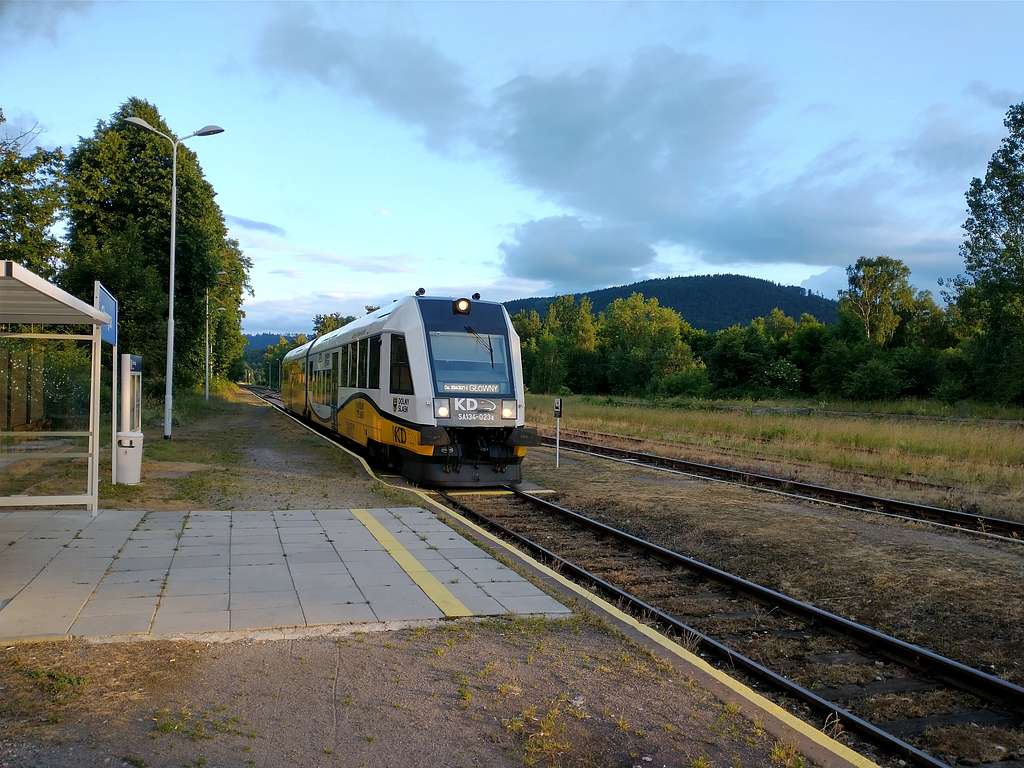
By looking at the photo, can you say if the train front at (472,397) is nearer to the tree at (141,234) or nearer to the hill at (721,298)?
the tree at (141,234)

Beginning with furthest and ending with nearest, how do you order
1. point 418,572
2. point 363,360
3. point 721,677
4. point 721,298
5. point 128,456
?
point 721,298
point 363,360
point 128,456
point 418,572
point 721,677

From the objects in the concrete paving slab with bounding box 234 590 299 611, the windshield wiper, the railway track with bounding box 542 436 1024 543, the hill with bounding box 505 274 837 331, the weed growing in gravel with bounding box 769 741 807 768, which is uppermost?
the hill with bounding box 505 274 837 331

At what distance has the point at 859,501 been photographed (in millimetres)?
12477

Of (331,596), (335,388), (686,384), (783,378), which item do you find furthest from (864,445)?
(686,384)

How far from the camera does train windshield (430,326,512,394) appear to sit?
12.5 metres

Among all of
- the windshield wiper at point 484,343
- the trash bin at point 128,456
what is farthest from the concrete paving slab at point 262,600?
the windshield wiper at point 484,343

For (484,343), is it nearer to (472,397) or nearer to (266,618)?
(472,397)

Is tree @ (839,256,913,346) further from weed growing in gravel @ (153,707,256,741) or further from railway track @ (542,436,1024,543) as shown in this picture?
weed growing in gravel @ (153,707,256,741)

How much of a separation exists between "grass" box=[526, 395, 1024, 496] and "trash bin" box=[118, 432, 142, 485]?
14118 mm

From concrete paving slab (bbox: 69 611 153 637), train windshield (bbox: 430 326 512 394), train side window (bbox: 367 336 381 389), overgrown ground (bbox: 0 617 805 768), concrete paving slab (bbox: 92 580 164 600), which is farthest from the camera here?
train side window (bbox: 367 336 381 389)

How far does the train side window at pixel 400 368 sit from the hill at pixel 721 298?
15138 cm

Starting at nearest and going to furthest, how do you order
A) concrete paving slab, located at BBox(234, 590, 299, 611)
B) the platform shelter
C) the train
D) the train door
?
concrete paving slab, located at BBox(234, 590, 299, 611) → the platform shelter → the train → the train door

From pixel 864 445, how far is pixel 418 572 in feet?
59.4

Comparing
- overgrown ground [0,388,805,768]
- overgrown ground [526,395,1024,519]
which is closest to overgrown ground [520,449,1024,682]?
overgrown ground [0,388,805,768]
